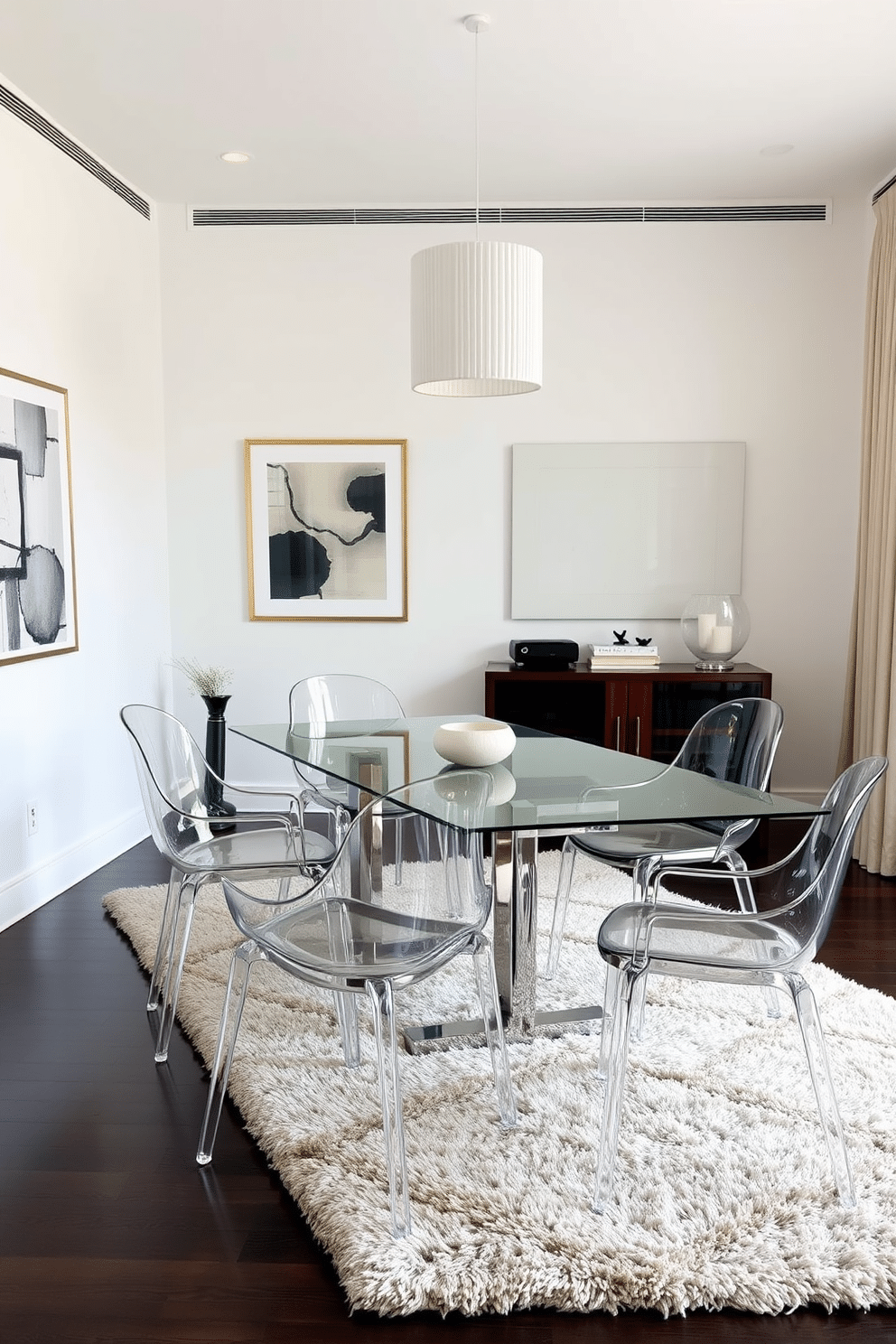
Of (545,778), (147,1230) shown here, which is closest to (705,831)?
(545,778)

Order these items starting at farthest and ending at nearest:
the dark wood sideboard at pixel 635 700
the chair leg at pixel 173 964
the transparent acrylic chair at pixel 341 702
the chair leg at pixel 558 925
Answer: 1. the dark wood sideboard at pixel 635 700
2. the transparent acrylic chair at pixel 341 702
3. the chair leg at pixel 558 925
4. the chair leg at pixel 173 964

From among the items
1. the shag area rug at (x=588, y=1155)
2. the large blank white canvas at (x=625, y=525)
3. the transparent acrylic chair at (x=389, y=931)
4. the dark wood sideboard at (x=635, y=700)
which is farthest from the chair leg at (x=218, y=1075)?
the large blank white canvas at (x=625, y=525)

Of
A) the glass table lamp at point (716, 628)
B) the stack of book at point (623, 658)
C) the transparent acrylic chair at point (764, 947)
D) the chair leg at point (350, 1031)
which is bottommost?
the chair leg at point (350, 1031)

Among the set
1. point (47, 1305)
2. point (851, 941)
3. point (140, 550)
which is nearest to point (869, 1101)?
point (851, 941)

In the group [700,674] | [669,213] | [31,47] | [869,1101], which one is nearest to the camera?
[869,1101]

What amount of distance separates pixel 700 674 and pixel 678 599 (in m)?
0.61

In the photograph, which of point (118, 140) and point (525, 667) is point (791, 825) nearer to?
point (525, 667)

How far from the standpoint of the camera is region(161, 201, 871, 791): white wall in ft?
16.8

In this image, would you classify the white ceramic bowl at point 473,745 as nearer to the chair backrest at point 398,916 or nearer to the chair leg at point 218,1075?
the chair backrest at point 398,916

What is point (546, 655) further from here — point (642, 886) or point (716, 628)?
point (642, 886)

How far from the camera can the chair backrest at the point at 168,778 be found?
278 cm

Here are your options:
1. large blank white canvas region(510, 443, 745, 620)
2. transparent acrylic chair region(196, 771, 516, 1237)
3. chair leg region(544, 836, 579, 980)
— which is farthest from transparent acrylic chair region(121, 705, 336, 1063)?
large blank white canvas region(510, 443, 745, 620)

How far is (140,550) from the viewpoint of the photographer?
4.96 meters

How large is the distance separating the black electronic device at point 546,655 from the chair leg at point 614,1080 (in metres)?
2.78
